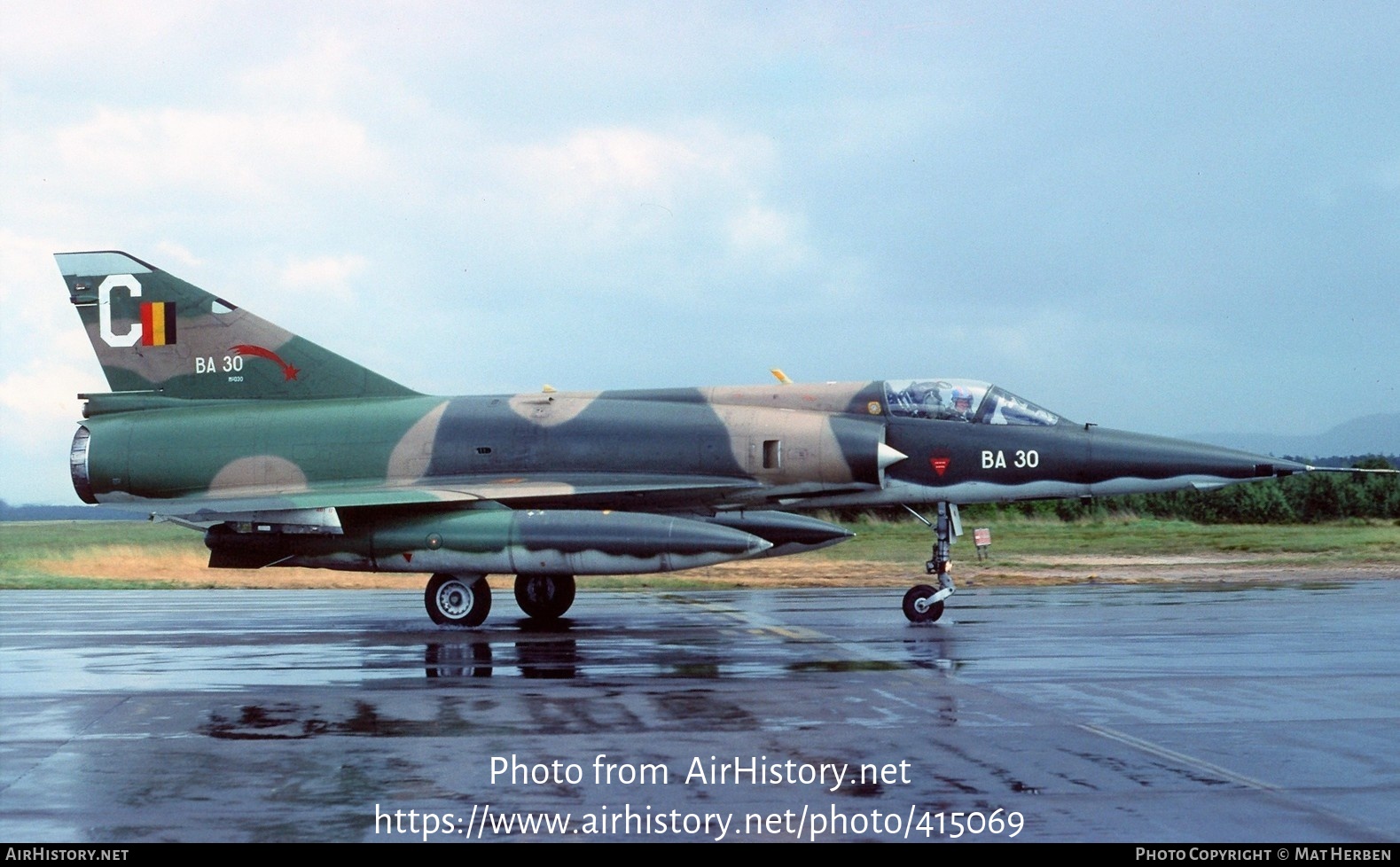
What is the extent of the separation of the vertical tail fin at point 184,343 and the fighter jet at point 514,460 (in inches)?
1.1

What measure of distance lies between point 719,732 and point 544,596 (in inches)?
398

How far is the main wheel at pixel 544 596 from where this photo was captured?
60.8 ft

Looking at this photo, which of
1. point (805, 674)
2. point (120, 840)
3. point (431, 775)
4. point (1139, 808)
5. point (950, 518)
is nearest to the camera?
point (120, 840)

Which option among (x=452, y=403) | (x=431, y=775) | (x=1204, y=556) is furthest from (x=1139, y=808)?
(x=1204, y=556)

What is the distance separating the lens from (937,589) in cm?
1695

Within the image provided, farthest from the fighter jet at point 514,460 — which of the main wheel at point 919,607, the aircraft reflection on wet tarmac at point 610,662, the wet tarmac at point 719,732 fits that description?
the aircraft reflection on wet tarmac at point 610,662

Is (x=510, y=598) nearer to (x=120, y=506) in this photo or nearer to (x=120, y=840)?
(x=120, y=506)

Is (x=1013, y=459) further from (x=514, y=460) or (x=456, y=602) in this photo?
(x=456, y=602)

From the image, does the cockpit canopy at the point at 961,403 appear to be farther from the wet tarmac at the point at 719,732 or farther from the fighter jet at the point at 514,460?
the wet tarmac at the point at 719,732

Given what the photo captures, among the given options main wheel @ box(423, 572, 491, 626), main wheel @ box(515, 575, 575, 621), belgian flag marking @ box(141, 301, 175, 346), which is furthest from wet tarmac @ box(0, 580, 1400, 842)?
belgian flag marking @ box(141, 301, 175, 346)

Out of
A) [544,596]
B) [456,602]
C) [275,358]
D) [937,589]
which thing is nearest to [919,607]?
[937,589]

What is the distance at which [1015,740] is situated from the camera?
8.34 m

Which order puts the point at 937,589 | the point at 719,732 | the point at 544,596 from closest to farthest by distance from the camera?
the point at 719,732 → the point at 937,589 → the point at 544,596

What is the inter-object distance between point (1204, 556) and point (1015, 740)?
24.6m
